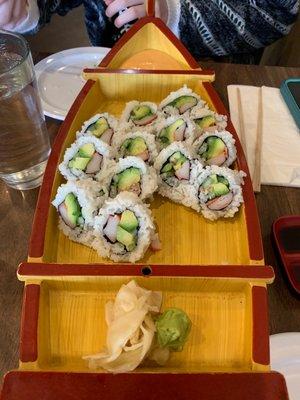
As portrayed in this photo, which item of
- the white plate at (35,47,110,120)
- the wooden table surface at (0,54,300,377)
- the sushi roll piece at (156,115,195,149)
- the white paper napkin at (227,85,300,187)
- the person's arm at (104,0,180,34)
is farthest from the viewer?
the person's arm at (104,0,180,34)

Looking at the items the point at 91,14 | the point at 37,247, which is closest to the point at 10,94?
the point at 37,247

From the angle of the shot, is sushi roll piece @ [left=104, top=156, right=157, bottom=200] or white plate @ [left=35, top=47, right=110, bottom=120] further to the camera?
white plate @ [left=35, top=47, right=110, bottom=120]

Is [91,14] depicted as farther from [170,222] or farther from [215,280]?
[215,280]

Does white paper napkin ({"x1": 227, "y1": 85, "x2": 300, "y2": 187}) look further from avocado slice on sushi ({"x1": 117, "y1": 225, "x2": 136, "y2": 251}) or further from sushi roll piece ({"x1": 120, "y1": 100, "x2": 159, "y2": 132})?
avocado slice on sushi ({"x1": 117, "y1": 225, "x2": 136, "y2": 251})

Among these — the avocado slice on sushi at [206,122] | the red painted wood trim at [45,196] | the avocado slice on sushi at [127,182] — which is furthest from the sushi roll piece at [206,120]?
the red painted wood trim at [45,196]

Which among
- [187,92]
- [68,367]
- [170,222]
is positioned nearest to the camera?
[68,367]

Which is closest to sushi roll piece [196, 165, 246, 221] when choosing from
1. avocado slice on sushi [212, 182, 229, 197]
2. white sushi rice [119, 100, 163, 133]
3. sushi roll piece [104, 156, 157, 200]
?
avocado slice on sushi [212, 182, 229, 197]
